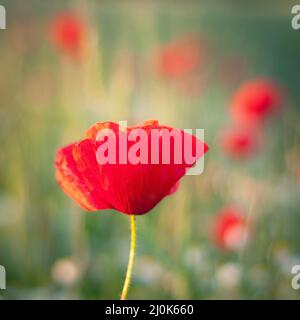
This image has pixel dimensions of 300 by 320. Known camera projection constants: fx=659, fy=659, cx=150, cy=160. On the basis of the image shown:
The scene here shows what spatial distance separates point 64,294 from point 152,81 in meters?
0.43

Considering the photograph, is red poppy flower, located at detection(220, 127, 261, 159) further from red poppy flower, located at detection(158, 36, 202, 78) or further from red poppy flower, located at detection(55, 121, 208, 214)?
red poppy flower, located at detection(55, 121, 208, 214)

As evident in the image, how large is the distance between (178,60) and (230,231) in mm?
330

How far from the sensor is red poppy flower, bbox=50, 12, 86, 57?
101 centimetres

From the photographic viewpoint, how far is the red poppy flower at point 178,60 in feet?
3.60

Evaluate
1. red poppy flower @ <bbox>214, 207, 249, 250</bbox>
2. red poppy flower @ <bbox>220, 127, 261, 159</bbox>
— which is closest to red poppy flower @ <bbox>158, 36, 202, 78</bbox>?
red poppy flower @ <bbox>220, 127, 261, 159</bbox>

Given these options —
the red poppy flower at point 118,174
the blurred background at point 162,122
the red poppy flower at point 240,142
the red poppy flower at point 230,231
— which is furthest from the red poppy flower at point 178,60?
the red poppy flower at point 118,174

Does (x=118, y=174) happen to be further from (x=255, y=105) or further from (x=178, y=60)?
(x=178, y=60)

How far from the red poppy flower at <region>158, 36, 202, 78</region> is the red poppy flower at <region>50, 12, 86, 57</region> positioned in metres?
0.16

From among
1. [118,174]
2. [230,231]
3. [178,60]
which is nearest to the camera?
[118,174]

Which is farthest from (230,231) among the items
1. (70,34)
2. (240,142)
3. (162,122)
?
(70,34)

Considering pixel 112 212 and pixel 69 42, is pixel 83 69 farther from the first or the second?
pixel 112 212

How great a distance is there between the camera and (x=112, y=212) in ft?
3.56

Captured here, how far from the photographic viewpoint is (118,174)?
46 centimetres

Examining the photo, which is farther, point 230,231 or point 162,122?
point 162,122
